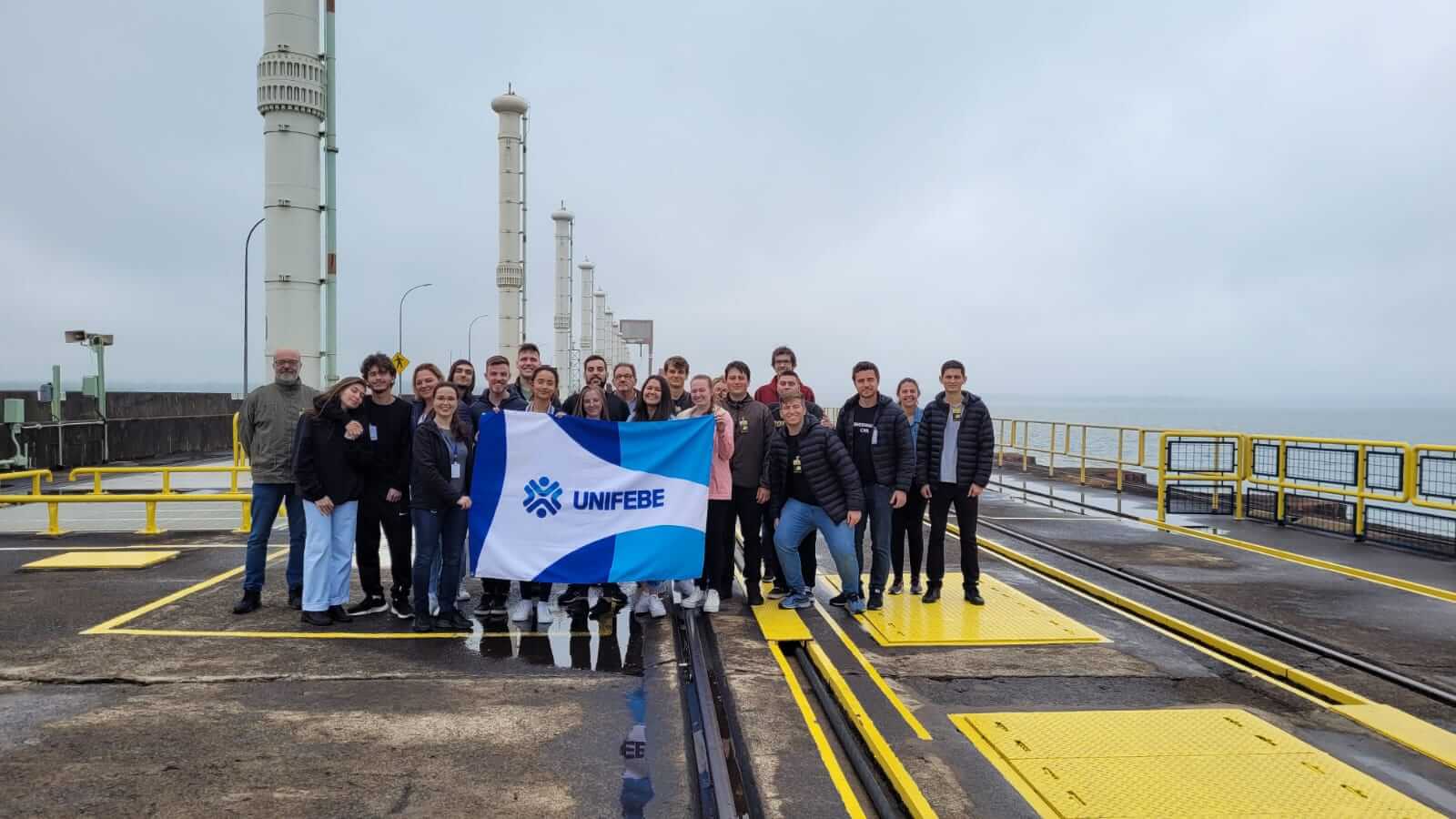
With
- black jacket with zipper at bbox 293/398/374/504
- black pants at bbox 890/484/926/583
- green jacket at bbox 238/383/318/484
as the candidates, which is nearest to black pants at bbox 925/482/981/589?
black pants at bbox 890/484/926/583

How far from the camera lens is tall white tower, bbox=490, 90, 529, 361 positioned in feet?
124

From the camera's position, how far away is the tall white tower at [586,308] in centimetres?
6950

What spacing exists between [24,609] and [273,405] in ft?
9.15

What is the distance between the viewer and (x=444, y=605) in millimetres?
7188

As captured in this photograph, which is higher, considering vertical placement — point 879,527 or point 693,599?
point 879,527

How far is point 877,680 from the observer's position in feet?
19.1

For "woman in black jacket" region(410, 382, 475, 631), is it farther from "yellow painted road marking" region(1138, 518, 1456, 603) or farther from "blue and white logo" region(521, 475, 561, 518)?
"yellow painted road marking" region(1138, 518, 1456, 603)

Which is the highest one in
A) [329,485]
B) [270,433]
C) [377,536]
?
[270,433]

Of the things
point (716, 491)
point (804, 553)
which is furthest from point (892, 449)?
point (716, 491)

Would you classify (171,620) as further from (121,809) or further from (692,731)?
(692,731)

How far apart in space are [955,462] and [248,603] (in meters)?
6.12

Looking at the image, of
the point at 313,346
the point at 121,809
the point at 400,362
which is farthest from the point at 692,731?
the point at 400,362

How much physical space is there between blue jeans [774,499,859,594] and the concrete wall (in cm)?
2402

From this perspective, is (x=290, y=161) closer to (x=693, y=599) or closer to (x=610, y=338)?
(x=693, y=599)
